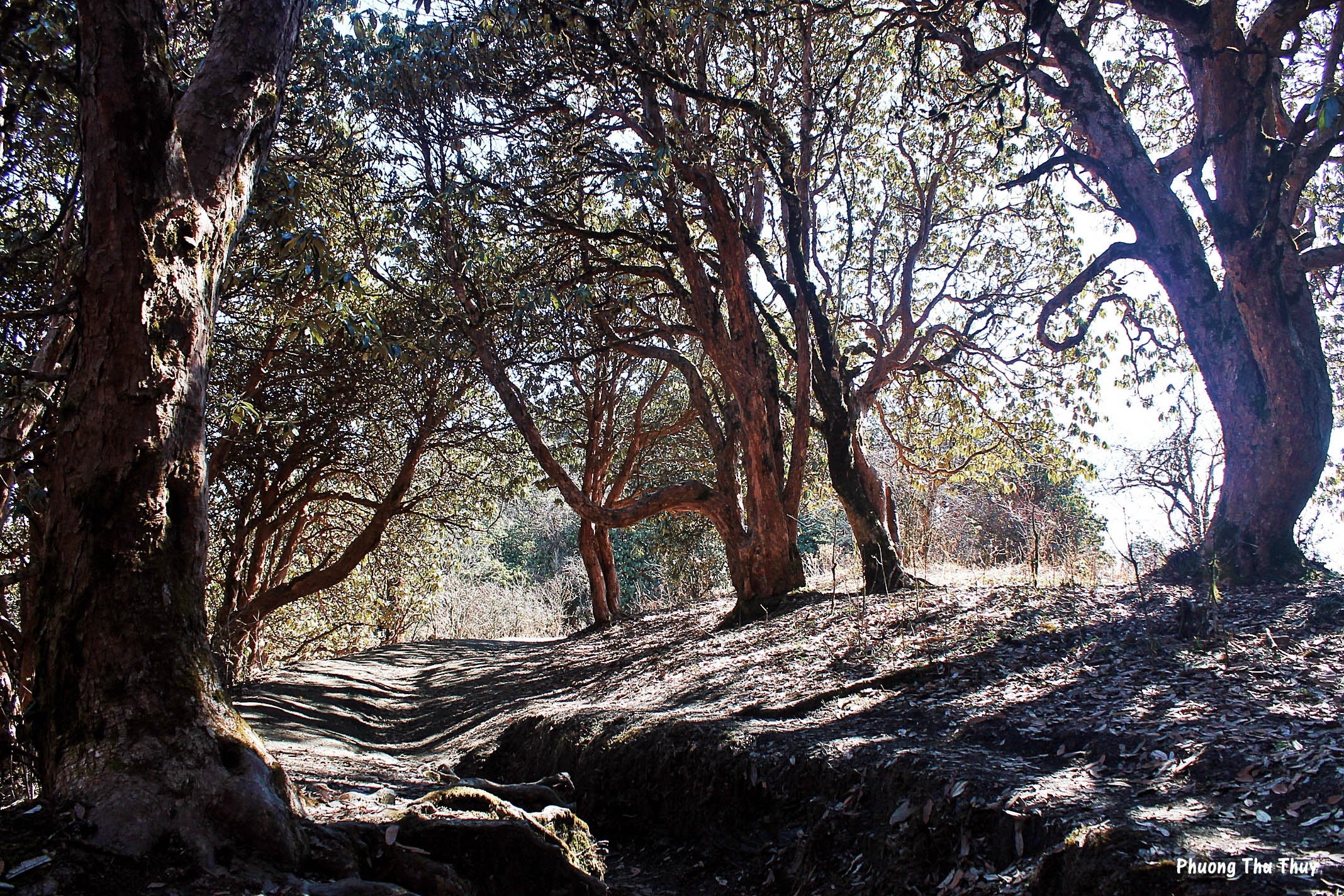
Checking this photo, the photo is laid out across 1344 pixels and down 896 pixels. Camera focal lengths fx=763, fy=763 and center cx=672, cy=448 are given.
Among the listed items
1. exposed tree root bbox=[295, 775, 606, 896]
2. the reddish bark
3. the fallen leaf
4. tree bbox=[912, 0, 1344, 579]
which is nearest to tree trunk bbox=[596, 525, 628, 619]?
the reddish bark

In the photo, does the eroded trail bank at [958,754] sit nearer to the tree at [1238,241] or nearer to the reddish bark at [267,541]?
the tree at [1238,241]

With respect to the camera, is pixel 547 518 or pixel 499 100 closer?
pixel 499 100

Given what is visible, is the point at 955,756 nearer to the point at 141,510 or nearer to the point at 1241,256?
the point at 141,510

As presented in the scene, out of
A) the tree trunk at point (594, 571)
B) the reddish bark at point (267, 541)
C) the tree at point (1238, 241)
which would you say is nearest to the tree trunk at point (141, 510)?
the tree at point (1238, 241)

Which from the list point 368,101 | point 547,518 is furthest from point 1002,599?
point 547,518

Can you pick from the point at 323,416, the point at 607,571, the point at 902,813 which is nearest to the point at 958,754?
the point at 902,813

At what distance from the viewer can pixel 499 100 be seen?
912 cm

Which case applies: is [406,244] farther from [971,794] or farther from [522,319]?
[971,794]

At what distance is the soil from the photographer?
244cm

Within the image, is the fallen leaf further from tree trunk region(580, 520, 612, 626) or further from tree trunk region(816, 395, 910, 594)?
tree trunk region(580, 520, 612, 626)

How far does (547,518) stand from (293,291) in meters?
33.8

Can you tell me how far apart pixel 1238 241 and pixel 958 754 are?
5.15 meters

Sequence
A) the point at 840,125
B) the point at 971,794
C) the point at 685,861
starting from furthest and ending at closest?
the point at 840,125
the point at 685,861
the point at 971,794

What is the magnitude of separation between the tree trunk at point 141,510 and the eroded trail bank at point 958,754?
0.87m
